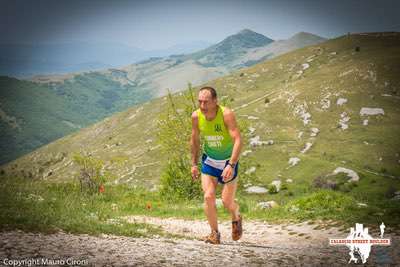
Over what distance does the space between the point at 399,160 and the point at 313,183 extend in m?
26.4

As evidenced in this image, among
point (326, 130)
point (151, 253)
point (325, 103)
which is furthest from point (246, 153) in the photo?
point (151, 253)

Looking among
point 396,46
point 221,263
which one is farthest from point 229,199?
point 396,46

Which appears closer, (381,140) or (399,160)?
(399,160)

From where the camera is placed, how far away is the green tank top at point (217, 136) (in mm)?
10133

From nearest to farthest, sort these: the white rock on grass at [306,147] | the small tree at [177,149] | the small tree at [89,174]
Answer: the small tree at [89,174], the small tree at [177,149], the white rock on grass at [306,147]

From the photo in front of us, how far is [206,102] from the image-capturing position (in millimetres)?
10000

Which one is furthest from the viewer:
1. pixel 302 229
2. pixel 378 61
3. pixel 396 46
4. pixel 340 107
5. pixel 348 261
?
pixel 396 46

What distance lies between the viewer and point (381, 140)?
403 feet

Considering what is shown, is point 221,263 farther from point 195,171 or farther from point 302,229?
point 302,229

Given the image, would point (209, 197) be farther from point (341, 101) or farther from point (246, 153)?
point (341, 101)

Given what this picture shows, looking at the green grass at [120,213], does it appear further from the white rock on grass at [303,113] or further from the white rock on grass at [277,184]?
the white rock on grass at [303,113]

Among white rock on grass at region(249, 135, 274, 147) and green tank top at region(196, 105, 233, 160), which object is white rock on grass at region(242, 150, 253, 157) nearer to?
white rock on grass at region(249, 135, 274, 147)

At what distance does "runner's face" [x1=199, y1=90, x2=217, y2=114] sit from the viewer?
32.8ft

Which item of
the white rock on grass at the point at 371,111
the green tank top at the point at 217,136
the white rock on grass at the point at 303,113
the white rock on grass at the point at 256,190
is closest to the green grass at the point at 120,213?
the green tank top at the point at 217,136
